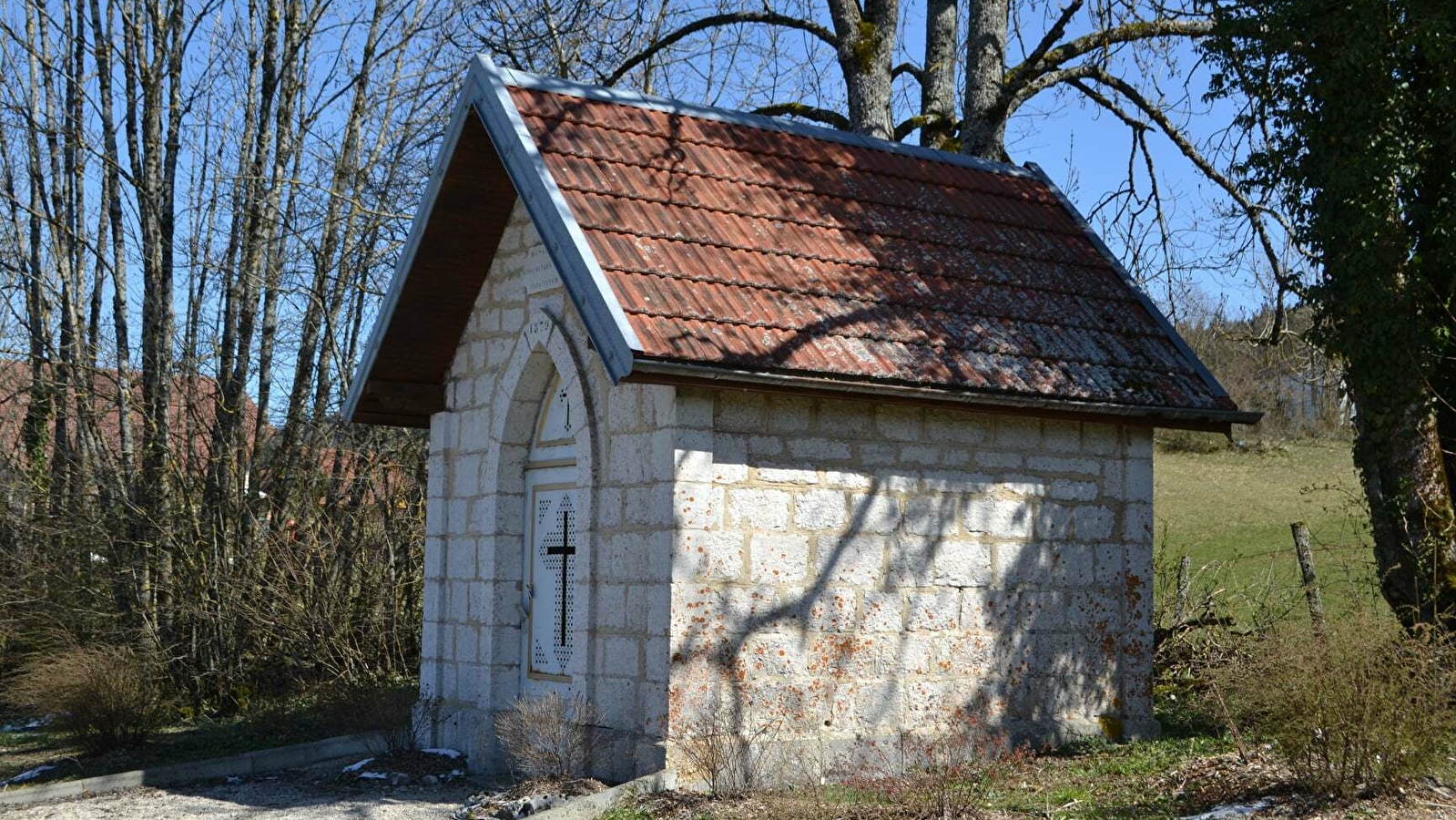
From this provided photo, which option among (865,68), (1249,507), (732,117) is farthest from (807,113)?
(1249,507)

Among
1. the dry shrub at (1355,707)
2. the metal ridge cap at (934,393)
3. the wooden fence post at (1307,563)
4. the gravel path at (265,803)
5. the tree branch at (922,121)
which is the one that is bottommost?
the gravel path at (265,803)

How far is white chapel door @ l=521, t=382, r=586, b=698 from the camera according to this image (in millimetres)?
9930

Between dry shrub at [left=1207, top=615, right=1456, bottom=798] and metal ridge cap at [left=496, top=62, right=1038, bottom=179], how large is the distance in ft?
17.1

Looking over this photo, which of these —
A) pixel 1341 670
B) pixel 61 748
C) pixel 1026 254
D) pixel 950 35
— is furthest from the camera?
pixel 950 35

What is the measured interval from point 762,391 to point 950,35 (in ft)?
32.0

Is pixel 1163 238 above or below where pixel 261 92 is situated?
below

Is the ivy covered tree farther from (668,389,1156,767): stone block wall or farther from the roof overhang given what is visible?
the roof overhang

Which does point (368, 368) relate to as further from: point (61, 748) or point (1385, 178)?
point (1385, 178)

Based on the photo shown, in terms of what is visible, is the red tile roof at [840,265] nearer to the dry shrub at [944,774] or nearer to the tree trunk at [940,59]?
the dry shrub at [944,774]

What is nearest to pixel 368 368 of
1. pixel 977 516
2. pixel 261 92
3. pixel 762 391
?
pixel 762 391

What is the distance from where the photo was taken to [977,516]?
941 centimetres

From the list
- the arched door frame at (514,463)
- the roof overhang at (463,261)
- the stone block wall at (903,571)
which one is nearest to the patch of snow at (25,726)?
the roof overhang at (463,261)

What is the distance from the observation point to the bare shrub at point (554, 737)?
8.66 m

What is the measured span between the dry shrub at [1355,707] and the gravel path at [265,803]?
15.6 feet
